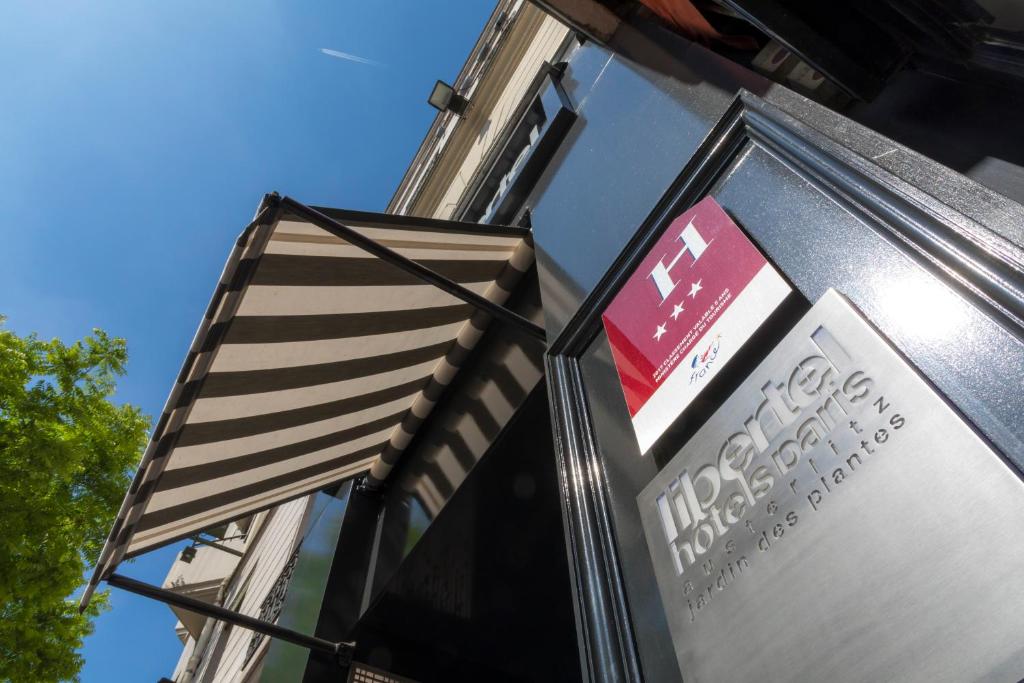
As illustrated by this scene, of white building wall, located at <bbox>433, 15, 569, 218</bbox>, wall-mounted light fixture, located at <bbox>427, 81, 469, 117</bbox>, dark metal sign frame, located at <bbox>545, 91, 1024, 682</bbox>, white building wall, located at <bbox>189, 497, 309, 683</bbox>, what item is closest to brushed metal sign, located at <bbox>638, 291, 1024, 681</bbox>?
dark metal sign frame, located at <bbox>545, 91, 1024, 682</bbox>

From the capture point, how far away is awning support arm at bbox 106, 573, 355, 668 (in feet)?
12.5

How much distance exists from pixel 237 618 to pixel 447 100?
6922 millimetres

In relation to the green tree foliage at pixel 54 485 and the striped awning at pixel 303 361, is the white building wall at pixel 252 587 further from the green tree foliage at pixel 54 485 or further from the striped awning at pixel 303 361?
the striped awning at pixel 303 361

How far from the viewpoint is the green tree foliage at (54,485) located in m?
7.28

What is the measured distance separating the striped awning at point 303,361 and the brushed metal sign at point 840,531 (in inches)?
78.4

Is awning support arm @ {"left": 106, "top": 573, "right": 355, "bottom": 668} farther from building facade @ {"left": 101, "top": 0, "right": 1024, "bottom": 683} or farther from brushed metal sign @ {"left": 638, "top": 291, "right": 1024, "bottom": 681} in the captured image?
brushed metal sign @ {"left": 638, "top": 291, "right": 1024, "bottom": 681}

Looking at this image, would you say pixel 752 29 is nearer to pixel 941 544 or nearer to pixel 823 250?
pixel 823 250

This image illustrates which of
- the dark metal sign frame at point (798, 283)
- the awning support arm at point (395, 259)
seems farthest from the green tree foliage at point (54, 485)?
the dark metal sign frame at point (798, 283)

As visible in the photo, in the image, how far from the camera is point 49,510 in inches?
302

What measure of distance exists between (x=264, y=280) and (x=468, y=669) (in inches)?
133

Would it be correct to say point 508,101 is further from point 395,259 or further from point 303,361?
point 395,259

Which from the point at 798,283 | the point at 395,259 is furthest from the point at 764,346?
the point at 395,259

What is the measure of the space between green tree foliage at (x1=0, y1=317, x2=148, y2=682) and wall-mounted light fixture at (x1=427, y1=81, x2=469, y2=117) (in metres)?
6.14

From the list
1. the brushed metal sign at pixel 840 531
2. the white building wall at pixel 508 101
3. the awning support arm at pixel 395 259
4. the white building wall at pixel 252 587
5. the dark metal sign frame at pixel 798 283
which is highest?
the white building wall at pixel 508 101
